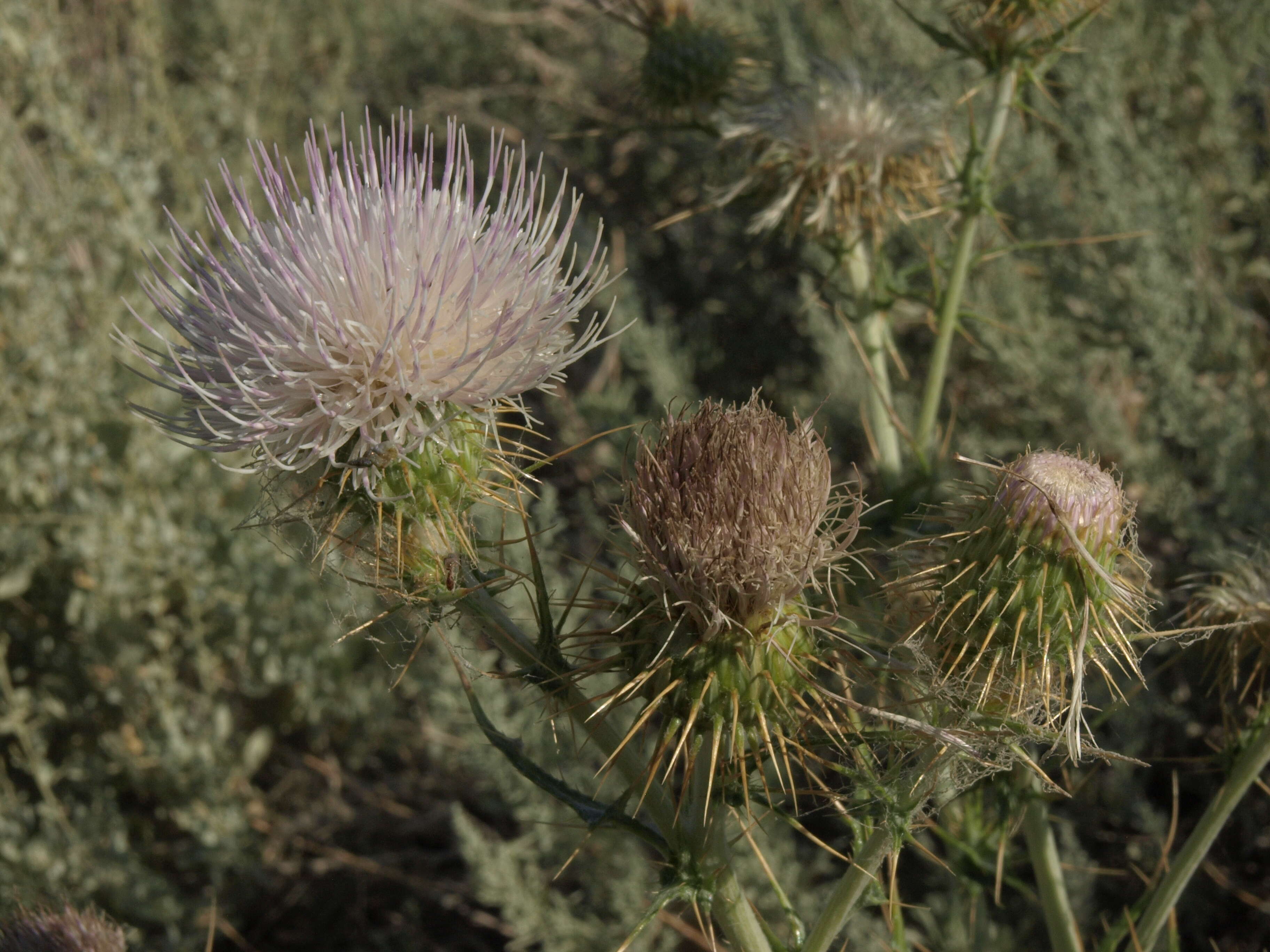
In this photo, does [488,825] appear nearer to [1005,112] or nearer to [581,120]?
[1005,112]

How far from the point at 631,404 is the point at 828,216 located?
1.65m

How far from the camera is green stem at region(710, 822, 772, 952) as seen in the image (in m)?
1.84

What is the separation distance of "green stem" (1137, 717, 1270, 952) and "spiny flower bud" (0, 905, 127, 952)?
6.92 feet

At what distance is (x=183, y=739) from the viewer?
4023 mm

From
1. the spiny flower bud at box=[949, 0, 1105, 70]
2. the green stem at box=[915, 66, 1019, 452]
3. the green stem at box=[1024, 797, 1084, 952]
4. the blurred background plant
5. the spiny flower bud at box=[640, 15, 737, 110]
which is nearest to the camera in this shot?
the green stem at box=[1024, 797, 1084, 952]

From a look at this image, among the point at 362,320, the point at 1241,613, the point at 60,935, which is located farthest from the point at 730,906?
the point at 60,935

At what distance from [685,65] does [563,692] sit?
7.51 feet

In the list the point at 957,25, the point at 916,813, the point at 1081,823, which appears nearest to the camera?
the point at 916,813

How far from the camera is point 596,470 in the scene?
5.17 meters

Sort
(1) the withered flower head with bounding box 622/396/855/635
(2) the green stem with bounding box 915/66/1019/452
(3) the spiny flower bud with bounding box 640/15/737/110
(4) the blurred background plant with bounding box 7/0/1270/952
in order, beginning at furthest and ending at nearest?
(4) the blurred background plant with bounding box 7/0/1270/952, (3) the spiny flower bud with bounding box 640/15/737/110, (2) the green stem with bounding box 915/66/1019/452, (1) the withered flower head with bounding box 622/396/855/635

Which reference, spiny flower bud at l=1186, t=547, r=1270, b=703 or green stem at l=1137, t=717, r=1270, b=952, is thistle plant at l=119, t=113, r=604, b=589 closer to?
spiny flower bud at l=1186, t=547, r=1270, b=703

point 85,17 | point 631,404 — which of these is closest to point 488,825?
point 631,404

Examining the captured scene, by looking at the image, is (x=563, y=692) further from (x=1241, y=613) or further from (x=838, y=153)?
(x=838, y=153)

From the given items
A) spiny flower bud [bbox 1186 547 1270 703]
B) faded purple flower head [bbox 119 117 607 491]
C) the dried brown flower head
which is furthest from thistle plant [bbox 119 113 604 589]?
the dried brown flower head
